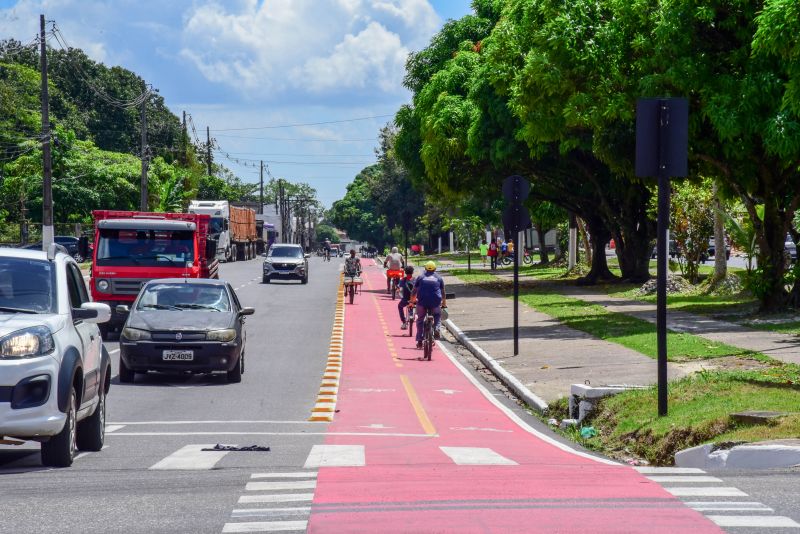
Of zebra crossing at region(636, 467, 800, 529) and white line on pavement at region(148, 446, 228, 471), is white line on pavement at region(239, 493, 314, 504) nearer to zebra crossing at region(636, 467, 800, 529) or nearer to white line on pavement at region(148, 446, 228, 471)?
white line on pavement at region(148, 446, 228, 471)

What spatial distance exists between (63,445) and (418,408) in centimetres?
717

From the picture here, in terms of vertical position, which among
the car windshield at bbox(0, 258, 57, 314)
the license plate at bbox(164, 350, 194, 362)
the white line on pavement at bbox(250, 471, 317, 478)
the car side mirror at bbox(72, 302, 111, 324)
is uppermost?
the car windshield at bbox(0, 258, 57, 314)

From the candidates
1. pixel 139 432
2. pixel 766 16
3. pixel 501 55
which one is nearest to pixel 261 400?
pixel 139 432

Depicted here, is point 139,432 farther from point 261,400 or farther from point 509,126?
point 509,126

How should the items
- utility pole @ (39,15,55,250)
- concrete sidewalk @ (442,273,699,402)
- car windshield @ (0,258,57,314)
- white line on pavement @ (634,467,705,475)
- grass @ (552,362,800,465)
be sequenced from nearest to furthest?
white line on pavement @ (634,467,705,475) → car windshield @ (0,258,57,314) → grass @ (552,362,800,465) → concrete sidewalk @ (442,273,699,402) → utility pole @ (39,15,55,250)

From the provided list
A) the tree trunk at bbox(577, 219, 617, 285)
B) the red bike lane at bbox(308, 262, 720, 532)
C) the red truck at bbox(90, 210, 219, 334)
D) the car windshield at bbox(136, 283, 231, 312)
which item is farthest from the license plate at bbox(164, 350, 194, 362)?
the tree trunk at bbox(577, 219, 617, 285)

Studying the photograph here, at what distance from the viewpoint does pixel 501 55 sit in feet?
104

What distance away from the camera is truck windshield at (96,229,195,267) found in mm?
28016

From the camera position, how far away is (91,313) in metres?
10.8

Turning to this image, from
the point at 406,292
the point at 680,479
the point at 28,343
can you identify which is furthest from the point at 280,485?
the point at 406,292

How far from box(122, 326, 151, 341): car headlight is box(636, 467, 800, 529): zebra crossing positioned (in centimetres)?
1127

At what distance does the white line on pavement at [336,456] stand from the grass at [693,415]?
2883 millimetres

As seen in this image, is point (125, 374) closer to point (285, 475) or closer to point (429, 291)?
point (429, 291)

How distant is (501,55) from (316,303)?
12835 millimetres
